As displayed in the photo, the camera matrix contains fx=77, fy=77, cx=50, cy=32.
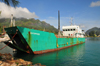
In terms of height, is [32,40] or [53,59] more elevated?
[32,40]

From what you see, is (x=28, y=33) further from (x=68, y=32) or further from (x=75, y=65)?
(x=68, y=32)

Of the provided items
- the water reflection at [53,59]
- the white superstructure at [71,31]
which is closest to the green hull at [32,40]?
the water reflection at [53,59]

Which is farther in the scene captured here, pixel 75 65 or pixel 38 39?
pixel 38 39

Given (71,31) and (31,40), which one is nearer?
(31,40)

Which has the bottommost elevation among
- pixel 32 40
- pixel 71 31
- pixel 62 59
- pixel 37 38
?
pixel 62 59

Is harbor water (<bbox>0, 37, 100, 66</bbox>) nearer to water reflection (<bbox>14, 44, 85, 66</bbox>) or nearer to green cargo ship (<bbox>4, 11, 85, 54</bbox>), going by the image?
water reflection (<bbox>14, 44, 85, 66</bbox>)

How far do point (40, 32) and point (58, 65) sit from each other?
16.8 ft

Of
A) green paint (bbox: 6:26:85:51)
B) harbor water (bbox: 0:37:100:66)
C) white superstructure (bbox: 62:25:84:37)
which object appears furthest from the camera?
white superstructure (bbox: 62:25:84:37)

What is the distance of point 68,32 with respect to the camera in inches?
933

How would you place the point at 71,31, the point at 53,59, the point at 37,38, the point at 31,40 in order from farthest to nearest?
the point at 71,31
the point at 37,38
the point at 31,40
the point at 53,59

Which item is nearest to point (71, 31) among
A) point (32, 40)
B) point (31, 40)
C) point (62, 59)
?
point (62, 59)

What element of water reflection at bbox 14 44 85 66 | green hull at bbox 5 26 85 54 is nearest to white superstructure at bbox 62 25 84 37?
green hull at bbox 5 26 85 54

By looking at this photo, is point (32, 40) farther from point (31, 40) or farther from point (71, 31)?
point (71, 31)

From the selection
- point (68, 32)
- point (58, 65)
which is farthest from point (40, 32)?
point (68, 32)
